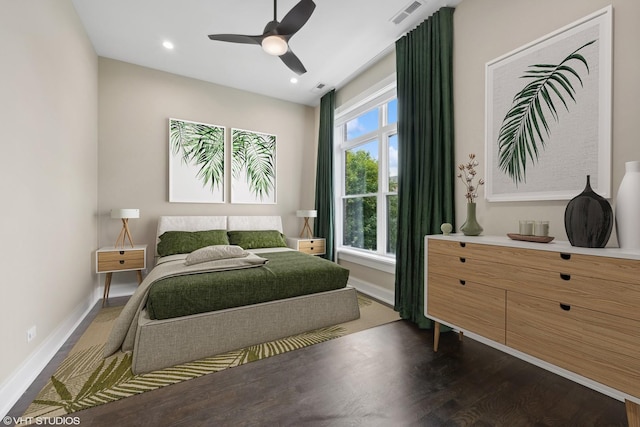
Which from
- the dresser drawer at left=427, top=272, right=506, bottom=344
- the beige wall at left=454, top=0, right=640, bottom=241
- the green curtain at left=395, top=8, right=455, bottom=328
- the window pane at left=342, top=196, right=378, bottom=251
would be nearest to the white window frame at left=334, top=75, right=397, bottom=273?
the window pane at left=342, top=196, right=378, bottom=251

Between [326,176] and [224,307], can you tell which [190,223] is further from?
[326,176]

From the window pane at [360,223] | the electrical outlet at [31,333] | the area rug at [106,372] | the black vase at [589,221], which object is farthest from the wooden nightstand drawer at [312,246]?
the black vase at [589,221]

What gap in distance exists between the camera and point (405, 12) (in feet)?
8.37

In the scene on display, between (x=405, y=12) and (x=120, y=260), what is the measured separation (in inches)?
162

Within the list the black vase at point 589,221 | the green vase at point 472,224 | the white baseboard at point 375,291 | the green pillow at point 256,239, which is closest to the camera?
the black vase at point 589,221

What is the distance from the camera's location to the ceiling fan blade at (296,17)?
1885mm

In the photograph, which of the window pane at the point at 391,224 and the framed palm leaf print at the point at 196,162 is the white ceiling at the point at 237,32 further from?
the window pane at the point at 391,224

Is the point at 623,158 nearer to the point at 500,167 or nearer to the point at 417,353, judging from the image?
the point at 500,167

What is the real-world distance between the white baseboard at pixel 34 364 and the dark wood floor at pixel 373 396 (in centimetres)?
48

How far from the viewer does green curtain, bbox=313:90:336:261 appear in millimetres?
4238

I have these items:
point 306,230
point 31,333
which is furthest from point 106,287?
point 306,230

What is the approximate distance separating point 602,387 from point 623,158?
1304 mm

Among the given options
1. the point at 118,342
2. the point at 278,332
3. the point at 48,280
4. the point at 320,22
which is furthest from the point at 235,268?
the point at 320,22

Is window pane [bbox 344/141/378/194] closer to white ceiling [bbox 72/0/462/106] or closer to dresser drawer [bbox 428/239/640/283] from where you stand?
white ceiling [bbox 72/0/462/106]
